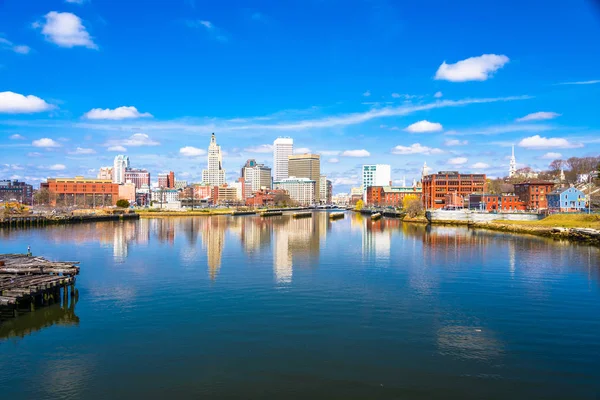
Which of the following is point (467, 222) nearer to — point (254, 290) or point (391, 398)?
point (254, 290)

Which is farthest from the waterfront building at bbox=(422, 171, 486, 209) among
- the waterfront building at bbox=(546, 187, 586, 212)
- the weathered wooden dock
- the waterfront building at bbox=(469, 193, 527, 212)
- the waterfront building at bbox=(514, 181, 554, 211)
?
the weathered wooden dock

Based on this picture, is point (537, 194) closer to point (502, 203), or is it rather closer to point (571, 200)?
point (502, 203)

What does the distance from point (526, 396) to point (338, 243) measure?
4766cm

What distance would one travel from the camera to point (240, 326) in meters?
22.5

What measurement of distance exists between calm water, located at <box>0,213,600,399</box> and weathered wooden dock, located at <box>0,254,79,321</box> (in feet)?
3.57

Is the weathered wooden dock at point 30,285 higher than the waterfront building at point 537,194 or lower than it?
lower

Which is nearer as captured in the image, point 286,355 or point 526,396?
point 526,396

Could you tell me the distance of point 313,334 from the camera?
2131cm

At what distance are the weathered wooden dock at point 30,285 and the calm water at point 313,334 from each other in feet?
3.57

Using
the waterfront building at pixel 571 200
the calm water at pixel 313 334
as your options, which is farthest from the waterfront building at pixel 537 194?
the calm water at pixel 313 334

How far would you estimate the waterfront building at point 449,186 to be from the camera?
154125 millimetres

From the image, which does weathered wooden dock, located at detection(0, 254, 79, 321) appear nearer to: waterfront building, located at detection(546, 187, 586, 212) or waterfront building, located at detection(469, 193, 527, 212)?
waterfront building, located at detection(546, 187, 586, 212)

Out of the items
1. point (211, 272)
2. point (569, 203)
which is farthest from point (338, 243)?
point (569, 203)

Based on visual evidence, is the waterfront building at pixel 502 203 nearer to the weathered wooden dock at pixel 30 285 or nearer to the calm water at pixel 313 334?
the calm water at pixel 313 334
